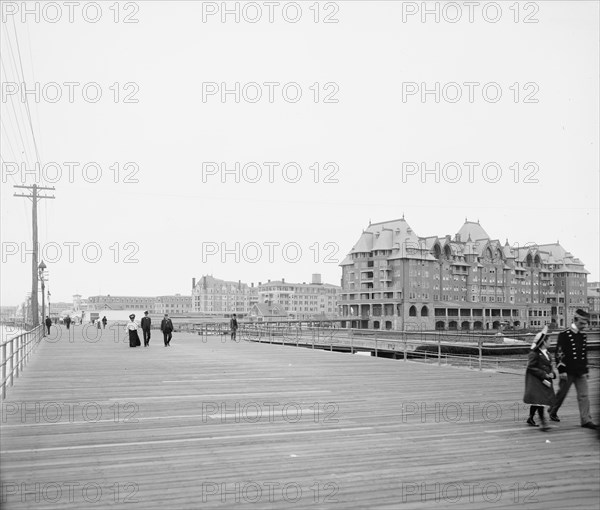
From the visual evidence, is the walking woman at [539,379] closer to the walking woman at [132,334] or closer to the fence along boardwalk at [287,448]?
the fence along boardwalk at [287,448]

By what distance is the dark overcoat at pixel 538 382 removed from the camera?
31.1 ft

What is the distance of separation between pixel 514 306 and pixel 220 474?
124363mm

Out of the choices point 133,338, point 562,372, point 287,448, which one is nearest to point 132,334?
point 133,338

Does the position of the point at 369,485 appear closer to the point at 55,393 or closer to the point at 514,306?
the point at 55,393

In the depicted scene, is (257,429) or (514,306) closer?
(257,429)

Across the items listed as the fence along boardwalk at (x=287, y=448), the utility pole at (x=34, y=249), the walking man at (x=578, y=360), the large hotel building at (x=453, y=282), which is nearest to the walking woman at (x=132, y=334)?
the utility pole at (x=34, y=249)

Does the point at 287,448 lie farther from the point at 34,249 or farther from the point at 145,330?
the point at 34,249

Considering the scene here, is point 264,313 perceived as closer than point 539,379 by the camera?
No

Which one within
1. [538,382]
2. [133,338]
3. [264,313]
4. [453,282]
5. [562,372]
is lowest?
[264,313]

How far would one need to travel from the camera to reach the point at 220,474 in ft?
21.7

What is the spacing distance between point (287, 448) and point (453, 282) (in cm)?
11662

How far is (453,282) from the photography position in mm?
120562

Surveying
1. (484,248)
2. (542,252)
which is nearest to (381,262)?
(484,248)

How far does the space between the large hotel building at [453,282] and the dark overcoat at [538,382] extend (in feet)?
311
